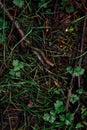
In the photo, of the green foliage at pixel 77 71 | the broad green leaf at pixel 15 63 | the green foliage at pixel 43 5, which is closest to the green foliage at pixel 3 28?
the broad green leaf at pixel 15 63

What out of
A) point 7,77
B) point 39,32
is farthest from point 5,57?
point 39,32

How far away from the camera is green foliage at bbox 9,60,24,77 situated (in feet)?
9.45

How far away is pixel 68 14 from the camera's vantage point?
9.54 ft

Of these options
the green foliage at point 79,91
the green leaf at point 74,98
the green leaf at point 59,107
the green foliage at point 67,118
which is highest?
the green foliage at point 79,91

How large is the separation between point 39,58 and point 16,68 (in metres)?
0.21

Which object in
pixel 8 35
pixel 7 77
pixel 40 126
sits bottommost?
pixel 40 126

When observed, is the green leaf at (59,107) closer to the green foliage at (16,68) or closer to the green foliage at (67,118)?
the green foliage at (67,118)

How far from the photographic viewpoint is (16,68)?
288 cm

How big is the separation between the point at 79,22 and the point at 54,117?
32.0 inches

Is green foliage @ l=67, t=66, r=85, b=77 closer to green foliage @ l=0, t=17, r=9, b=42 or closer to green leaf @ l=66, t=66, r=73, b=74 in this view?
green leaf @ l=66, t=66, r=73, b=74

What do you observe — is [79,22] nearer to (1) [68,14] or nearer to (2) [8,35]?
(1) [68,14]

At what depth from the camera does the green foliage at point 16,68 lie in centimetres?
288

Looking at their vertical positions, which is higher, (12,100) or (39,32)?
(39,32)

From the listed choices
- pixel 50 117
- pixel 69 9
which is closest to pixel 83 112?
pixel 50 117
